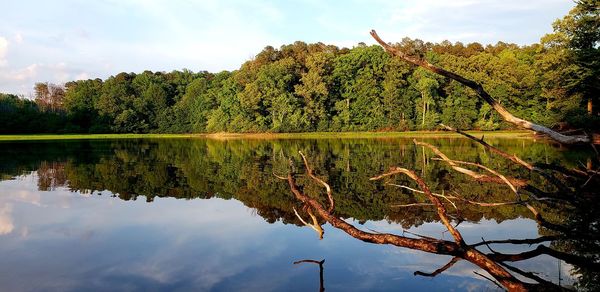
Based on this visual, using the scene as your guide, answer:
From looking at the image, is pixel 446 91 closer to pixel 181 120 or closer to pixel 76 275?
pixel 181 120

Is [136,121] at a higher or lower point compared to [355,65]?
lower

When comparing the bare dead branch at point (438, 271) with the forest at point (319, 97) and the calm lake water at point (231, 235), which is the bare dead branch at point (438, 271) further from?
the forest at point (319, 97)

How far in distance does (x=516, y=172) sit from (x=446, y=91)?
47548 mm

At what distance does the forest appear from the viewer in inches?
2138

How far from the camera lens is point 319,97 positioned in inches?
2406

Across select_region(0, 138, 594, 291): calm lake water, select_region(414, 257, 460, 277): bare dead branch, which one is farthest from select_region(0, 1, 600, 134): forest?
select_region(414, 257, 460, 277): bare dead branch

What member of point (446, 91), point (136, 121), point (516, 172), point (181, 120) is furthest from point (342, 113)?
point (516, 172)

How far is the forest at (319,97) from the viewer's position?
178 feet

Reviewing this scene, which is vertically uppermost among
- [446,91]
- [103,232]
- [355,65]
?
[355,65]

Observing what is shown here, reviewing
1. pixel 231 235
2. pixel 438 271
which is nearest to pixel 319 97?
pixel 231 235

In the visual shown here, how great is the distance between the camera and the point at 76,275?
18.1 feet

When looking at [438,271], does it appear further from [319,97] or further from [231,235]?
[319,97]

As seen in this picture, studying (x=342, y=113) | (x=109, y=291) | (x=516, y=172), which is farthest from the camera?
(x=342, y=113)

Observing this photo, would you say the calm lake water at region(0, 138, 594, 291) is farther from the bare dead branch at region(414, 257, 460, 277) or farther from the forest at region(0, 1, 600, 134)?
the forest at region(0, 1, 600, 134)
